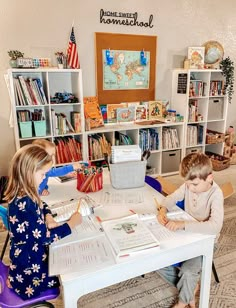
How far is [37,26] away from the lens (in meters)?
3.17

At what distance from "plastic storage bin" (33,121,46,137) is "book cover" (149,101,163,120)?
62.2 inches

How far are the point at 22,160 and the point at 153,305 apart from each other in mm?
1231

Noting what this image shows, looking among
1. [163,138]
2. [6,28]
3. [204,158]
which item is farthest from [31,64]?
[204,158]

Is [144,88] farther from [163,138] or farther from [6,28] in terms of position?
[6,28]

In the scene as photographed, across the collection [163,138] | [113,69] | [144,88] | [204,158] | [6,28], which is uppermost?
[6,28]

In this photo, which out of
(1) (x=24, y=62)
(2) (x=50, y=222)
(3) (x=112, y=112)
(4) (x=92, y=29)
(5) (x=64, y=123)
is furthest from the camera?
Result: (3) (x=112, y=112)

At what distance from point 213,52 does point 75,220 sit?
368cm

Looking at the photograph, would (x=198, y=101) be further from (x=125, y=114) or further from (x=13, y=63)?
(x=13, y=63)

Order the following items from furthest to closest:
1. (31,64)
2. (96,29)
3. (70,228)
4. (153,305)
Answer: (96,29) → (31,64) → (153,305) → (70,228)

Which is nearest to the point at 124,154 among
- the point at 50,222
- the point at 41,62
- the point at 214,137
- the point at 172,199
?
the point at 172,199

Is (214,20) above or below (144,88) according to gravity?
above

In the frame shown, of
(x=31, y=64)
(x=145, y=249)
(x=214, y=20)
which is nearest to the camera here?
(x=145, y=249)

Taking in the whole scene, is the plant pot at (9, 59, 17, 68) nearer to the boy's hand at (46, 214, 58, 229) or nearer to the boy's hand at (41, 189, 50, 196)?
the boy's hand at (41, 189, 50, 196)

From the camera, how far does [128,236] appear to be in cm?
121
